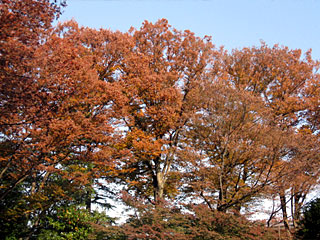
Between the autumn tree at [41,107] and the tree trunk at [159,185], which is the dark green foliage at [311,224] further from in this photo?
the autumn tree at [41,107]

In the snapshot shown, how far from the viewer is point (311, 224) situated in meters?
10.3

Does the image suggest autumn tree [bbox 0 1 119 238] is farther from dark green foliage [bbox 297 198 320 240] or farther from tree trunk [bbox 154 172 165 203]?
dark green foliage [bbox 297 198 320 240]

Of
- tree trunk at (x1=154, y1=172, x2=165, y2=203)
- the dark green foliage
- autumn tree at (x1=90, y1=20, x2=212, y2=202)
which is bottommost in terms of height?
the dark green foliage

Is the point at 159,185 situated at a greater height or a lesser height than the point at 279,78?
lesser

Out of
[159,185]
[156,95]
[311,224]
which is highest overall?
→ [156,95]

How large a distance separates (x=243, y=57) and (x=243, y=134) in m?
6.66

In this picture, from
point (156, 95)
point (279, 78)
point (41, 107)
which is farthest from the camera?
point (279, 78)

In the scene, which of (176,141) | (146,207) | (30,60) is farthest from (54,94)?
(176,141)

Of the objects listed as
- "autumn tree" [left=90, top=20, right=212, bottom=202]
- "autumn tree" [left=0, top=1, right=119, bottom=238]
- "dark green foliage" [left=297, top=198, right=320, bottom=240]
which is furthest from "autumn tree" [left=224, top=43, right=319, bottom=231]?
"autumn tree" [left=0, top=1, right=119, bottom=238]

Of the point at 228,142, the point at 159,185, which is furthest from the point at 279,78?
the point at 159,185

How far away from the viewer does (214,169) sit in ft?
36.7

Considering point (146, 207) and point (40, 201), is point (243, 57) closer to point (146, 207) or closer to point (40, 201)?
point (146, 207)

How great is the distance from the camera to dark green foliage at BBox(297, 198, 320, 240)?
33.0 feet

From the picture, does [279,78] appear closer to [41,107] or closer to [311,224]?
[311,224]
